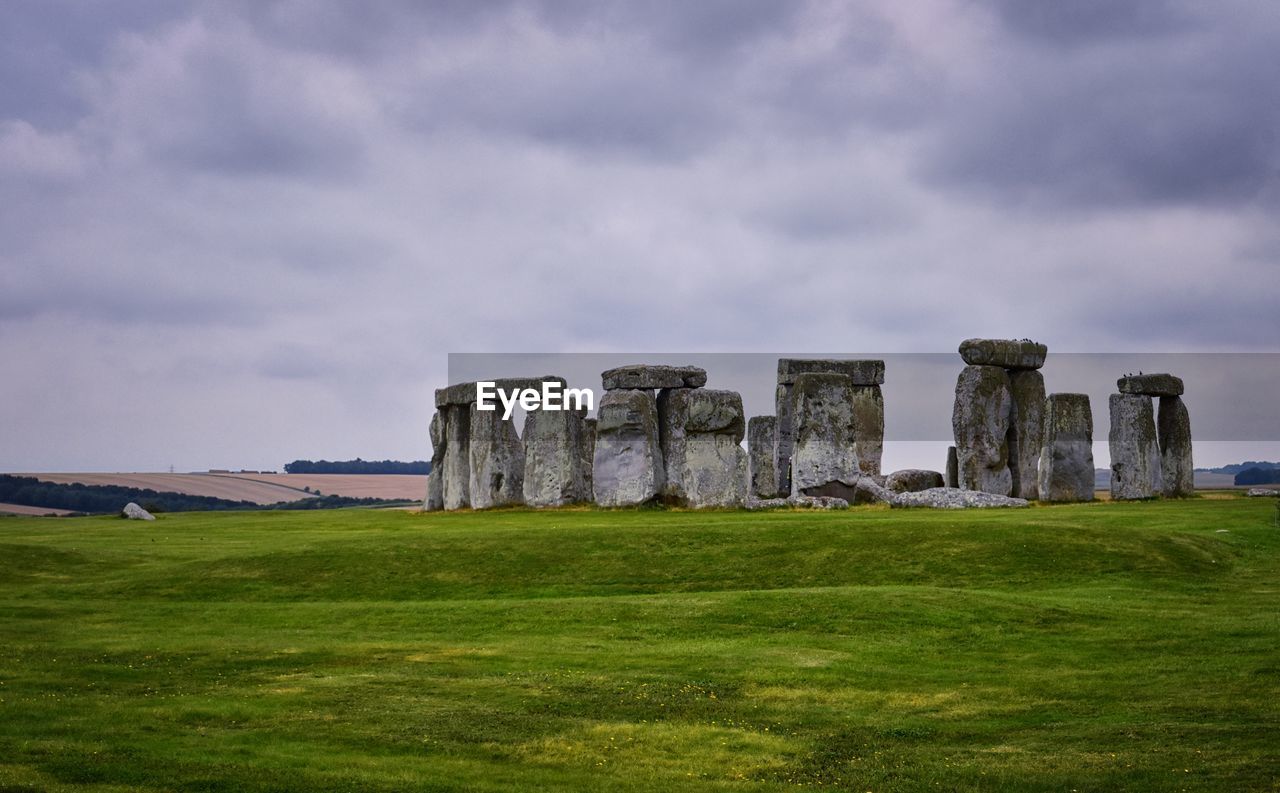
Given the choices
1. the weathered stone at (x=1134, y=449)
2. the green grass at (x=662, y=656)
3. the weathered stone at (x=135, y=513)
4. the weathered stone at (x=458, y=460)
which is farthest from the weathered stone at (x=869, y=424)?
the weathered stone at (x=135, y=513)

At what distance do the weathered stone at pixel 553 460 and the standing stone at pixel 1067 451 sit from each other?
14.8 meters

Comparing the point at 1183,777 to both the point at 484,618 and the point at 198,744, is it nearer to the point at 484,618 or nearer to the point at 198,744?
the point at 198,744

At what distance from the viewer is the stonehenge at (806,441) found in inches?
1687

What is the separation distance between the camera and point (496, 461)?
4669cm

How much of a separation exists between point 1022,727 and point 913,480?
1269 inches

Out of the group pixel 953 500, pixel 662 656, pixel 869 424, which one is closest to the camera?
pixel 662 656

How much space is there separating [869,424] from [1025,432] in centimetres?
542

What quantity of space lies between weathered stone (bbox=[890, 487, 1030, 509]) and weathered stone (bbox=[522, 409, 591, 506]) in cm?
1055

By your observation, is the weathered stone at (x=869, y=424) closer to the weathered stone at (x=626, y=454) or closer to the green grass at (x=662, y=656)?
the weathered stone at (x=626, y=454)

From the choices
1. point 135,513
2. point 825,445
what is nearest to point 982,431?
point 825,445

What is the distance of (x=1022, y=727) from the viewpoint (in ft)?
48.9

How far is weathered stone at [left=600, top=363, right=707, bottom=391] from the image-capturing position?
4475 centimetres

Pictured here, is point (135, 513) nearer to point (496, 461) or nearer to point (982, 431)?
point (496, 461)

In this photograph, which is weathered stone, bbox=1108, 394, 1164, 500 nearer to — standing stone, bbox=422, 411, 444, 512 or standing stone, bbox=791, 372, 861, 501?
standing stone, bbox=791, 372, 861, 501
